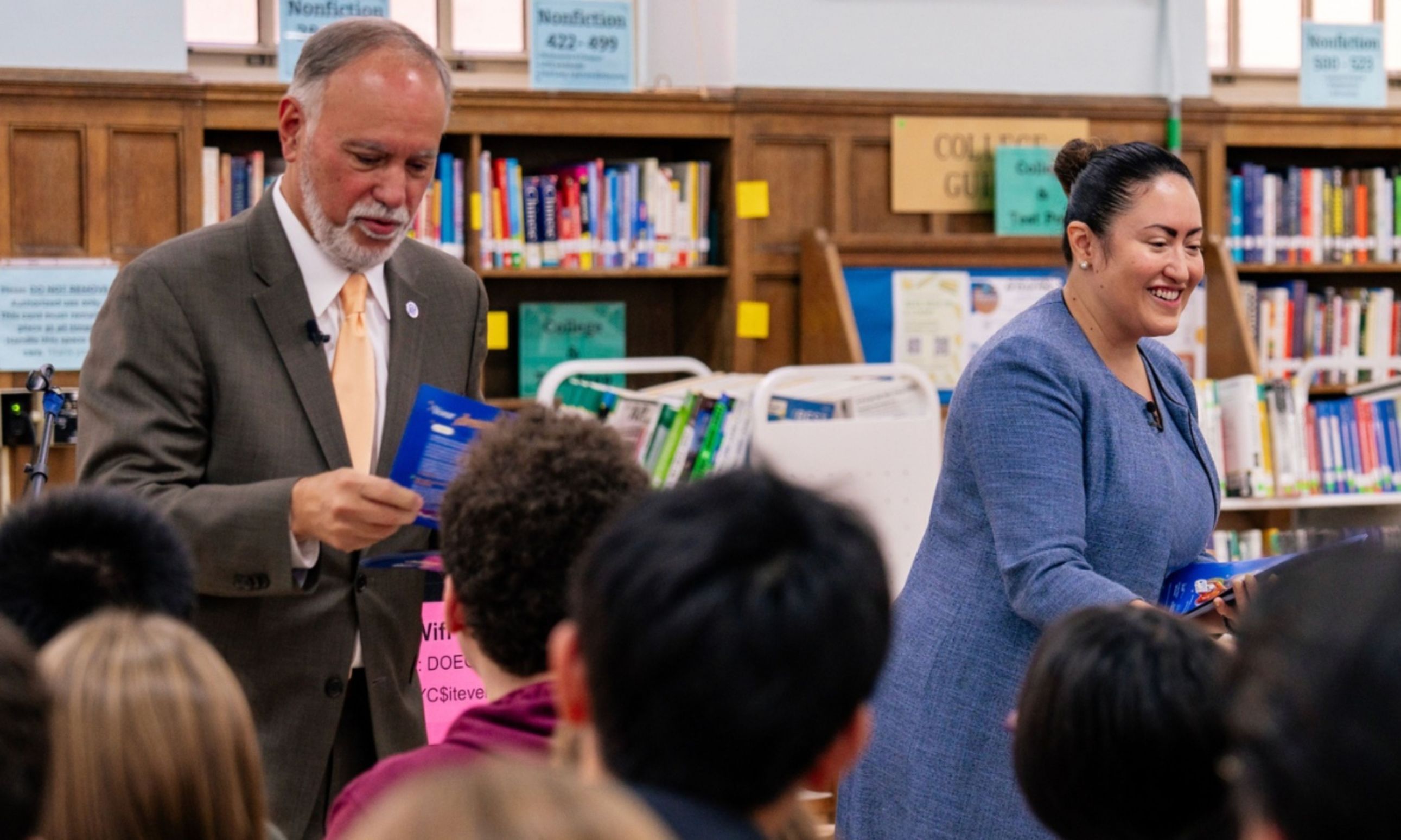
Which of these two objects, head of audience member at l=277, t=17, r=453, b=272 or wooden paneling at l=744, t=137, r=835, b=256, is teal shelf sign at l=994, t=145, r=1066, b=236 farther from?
head of audience member at l=277, t=17, r=453, b=272

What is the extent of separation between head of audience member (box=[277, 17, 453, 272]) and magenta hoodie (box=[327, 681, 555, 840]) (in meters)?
0.93

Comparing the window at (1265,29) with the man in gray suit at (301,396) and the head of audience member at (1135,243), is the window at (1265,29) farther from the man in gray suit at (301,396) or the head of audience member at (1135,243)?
the man in gray suit at (301,396)

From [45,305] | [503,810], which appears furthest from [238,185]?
[503,810]

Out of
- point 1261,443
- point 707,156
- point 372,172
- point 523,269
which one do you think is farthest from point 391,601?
point 1261,443

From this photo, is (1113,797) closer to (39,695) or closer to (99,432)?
(39,695)

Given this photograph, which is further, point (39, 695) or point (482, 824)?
point (39, 695)

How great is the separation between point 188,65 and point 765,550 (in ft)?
16.2

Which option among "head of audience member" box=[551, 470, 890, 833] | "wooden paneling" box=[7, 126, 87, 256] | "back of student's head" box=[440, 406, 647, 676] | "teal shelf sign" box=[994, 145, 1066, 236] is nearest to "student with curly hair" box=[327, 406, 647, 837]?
"back of student's head" box=[440, 406, 647, 676]

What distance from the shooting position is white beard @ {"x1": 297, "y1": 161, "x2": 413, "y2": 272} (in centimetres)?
213

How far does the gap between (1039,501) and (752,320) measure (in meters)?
3.29

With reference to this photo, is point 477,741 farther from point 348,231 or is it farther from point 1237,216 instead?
point 1237,216

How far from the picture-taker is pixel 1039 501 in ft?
6.79

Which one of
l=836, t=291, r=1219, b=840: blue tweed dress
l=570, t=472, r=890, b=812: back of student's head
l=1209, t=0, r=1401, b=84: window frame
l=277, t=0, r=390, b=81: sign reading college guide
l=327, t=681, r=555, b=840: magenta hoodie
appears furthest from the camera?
l=1209, t=0, r=1401, b=84: window frame

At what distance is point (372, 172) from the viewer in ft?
7.00
